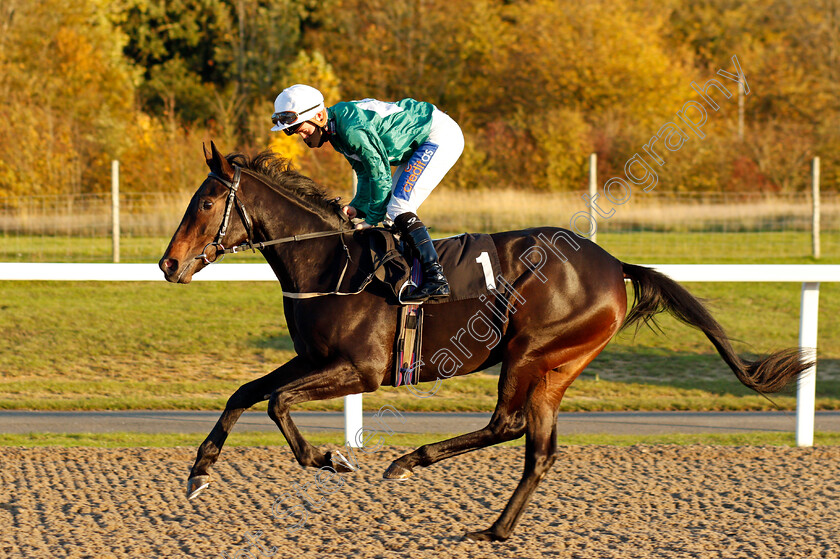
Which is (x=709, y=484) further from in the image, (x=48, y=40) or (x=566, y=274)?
(x=48, y=40)

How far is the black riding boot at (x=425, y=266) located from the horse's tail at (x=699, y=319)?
3.30ft

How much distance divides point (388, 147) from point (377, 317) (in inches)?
30.6

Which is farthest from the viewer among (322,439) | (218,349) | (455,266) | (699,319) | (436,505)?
(218,349)

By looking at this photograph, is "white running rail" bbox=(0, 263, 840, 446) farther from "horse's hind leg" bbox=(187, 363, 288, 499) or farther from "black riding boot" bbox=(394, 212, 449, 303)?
"black riding boot" bbox=(394, 212, 449, 303)

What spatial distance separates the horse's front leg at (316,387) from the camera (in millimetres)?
4316

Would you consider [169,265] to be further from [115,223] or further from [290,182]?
[115,223]

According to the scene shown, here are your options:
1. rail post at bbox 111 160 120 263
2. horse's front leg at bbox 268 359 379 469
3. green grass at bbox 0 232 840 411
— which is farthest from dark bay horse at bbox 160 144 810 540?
rail post at bbox 111 160 120 263

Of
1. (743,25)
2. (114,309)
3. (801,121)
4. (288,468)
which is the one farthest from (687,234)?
(743,25)

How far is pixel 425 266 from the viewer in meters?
4.38

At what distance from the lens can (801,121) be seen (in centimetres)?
2958

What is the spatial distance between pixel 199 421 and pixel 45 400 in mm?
1428

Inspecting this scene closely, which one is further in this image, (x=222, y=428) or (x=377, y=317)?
(x=222, y=428)

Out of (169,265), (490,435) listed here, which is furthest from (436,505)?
(169,265)

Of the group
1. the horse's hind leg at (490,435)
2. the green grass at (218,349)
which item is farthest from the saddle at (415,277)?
the green grass at (218,349)
